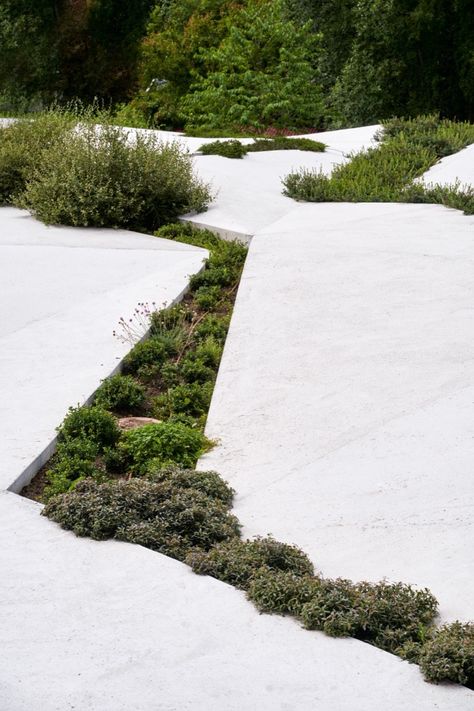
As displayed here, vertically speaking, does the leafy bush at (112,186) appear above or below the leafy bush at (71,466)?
above

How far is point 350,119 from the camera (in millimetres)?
23125

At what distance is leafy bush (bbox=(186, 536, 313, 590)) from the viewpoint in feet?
12.9

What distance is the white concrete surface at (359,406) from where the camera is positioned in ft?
14.2

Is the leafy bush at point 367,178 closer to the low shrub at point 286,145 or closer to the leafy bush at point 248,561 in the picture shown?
the low shrub at point 286,145

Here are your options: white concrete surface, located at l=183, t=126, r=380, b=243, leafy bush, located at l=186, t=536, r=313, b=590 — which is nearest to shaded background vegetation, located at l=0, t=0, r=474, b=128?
white concrete surface, located at l=183, t=126, r=380, b=243

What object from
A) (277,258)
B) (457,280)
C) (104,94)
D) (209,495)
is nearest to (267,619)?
(209,495)

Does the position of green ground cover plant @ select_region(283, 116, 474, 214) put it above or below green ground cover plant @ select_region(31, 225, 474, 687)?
above

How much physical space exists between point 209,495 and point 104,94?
1005 inches

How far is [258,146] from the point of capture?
1445 centimetres

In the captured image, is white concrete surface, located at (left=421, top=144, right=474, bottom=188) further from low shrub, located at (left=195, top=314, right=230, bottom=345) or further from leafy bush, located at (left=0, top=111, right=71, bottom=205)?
leafy bush, located at (left=0, top=111, right=71, bottom=205)

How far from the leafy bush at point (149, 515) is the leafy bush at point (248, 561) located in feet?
0.51

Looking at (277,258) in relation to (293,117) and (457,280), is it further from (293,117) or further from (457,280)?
(293,117)

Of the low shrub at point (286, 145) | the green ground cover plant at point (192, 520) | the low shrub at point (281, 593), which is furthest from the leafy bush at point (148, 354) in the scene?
the low shrub at point (286, 145)

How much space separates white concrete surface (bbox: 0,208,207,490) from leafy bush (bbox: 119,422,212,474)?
0.44 metres
